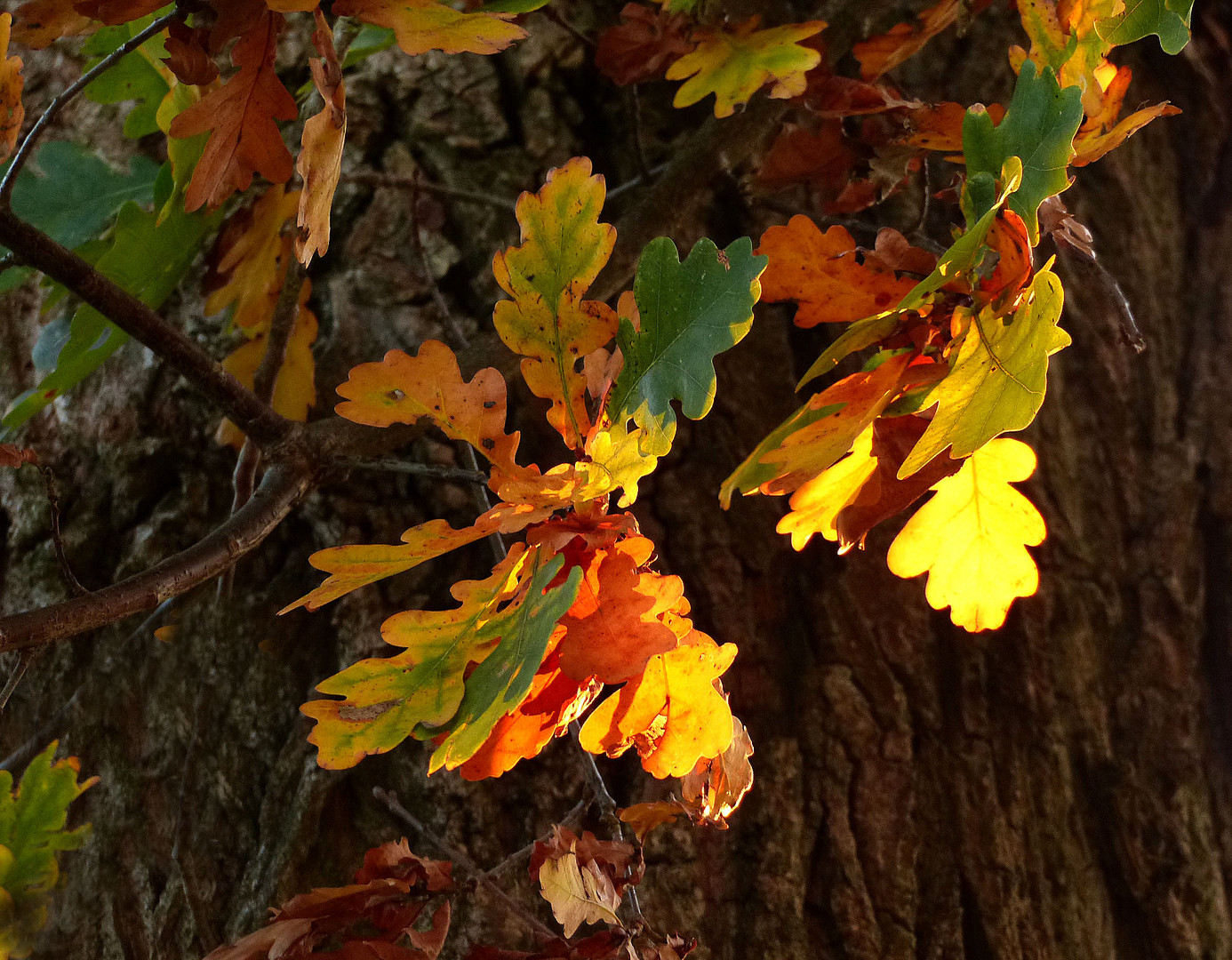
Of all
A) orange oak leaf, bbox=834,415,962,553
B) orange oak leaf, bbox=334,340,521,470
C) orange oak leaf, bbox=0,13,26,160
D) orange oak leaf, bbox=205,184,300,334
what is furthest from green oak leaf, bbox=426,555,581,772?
orange oak leaf, bbox=205,184,300,334

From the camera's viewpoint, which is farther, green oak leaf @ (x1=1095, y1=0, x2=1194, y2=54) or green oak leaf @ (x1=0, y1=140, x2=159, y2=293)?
green oak leaf @ (x1=0, y1=140, x2=159, y2=293)

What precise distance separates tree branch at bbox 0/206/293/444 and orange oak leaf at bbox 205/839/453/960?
329 millimetres

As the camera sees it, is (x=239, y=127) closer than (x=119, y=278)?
Yes

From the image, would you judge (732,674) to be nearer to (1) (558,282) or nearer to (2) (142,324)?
(1) (558,282)

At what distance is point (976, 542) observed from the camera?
2.25 ft

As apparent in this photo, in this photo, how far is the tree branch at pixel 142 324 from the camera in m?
0.60

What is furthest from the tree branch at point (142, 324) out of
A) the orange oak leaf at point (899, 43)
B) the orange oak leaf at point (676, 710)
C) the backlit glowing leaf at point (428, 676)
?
the orange oak leaf at point (899, 43)

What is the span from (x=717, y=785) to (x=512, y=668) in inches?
8.5

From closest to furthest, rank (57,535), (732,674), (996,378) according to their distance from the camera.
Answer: (996,378)
(57,535)
(732,674)

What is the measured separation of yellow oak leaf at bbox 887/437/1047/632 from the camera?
26.7 inches

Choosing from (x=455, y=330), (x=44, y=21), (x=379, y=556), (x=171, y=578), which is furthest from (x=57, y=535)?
(x=455, y=330)

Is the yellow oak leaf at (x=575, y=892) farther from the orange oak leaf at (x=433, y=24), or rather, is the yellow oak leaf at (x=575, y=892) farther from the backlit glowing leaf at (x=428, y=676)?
the orange oak leaf at (x=433, y=24)

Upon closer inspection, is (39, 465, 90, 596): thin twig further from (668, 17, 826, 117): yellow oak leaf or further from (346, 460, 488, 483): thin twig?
(668, 17, 826, 117): yellow oak leaf

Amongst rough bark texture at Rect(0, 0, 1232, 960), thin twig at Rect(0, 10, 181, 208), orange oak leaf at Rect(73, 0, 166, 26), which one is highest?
orange oak leaf at Rect(73, 0, 166, 26)
